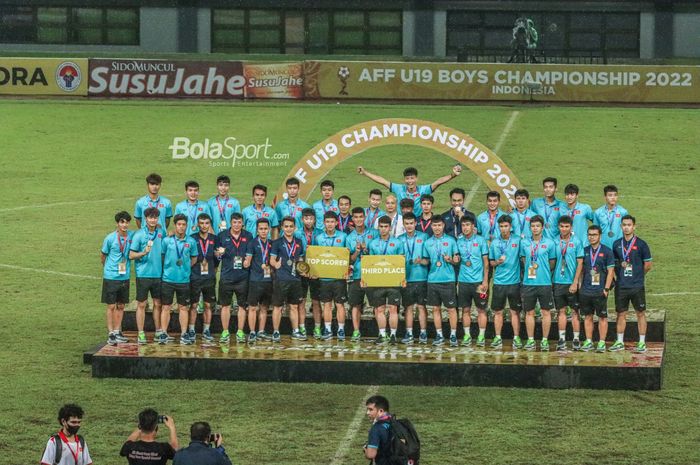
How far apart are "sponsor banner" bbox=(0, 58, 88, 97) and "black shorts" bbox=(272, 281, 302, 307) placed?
89.4ft

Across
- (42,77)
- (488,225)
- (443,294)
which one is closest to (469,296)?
(443,294)

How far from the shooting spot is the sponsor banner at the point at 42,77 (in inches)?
1825

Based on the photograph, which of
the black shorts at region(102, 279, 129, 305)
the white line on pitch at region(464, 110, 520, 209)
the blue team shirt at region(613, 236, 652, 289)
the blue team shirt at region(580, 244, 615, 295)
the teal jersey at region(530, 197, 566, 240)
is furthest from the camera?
the white line on pitch at region(464, 110, 520, 209)

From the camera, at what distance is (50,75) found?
46.7m

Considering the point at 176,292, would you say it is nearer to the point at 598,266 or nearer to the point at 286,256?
the point at 286,256

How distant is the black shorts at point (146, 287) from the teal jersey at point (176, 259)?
236mm

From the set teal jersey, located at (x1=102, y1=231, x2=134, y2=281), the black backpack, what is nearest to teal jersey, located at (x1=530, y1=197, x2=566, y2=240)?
teal jersey, located at (x1=102, y1=231, x2=134, y2=281)

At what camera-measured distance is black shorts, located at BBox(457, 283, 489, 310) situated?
→ 67.2ft

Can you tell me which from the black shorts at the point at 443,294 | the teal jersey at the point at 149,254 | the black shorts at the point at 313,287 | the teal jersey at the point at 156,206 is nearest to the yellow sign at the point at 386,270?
the black shorts at the point at 443,294

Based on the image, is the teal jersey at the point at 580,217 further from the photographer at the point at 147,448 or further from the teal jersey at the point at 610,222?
the photographer at the point at 147,448

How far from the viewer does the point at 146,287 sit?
20.6 m

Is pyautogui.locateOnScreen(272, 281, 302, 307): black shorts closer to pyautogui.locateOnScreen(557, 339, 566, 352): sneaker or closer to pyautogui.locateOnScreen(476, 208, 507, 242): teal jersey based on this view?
pyautogui.locateOnScreen(476, 208, 507, 242): teal jersey

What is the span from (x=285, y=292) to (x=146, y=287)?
197 cm

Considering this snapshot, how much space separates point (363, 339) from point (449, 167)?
18.0m
